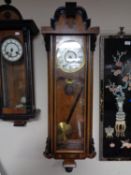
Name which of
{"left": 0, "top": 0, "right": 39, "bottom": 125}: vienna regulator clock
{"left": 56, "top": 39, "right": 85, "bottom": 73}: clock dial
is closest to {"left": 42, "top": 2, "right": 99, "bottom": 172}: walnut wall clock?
{"left": 56, "top": 39, "right": 85, "bottom": 73}: clock dial

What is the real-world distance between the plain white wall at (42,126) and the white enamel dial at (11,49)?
5.8 inches

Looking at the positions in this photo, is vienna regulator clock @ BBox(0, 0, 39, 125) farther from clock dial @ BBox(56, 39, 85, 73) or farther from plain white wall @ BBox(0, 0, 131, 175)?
clock dial @ BBox(56, 39, 85, 73)

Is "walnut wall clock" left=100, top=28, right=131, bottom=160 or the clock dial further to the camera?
"walnut wall clock" left=100, top=28, right=131, bottom=160

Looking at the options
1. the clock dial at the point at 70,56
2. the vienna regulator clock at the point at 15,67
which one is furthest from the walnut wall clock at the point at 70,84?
the vienna regulator clock at the point at 15,67

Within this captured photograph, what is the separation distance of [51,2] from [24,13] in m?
0.20

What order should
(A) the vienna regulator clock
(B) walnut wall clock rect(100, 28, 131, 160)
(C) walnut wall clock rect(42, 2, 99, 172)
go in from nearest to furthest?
(C) walnut wall clock rect(42, 2, 99, 172) < (A) the vienna regulator clock < (B) walnut wall clock rect(100, 28, 131, 160)

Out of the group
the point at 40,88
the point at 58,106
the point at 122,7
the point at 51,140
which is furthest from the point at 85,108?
Result: the point at 122,7

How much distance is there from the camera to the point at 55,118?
1327 millimetres

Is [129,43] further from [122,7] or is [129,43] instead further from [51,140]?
[51,140]

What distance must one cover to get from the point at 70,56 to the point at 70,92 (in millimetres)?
214

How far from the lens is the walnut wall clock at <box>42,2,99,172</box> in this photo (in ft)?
4.10

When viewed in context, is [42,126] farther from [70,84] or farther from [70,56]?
[70,56]

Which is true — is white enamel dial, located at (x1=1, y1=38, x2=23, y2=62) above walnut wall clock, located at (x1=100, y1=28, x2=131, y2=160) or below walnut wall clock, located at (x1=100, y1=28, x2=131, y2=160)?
above

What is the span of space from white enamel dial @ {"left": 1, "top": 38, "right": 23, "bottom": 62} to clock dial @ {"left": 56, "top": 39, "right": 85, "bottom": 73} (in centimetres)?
27
